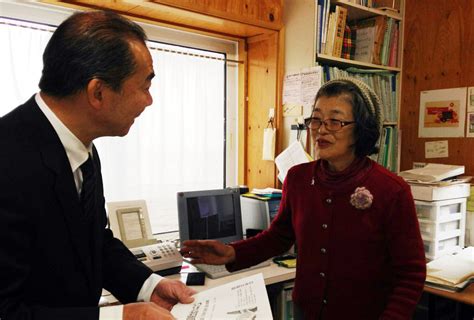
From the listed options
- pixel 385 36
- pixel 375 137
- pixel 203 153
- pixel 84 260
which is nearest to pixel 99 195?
pixel 84 260


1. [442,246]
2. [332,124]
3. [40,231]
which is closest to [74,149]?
[40,231]

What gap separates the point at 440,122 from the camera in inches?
107

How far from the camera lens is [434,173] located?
2365mm

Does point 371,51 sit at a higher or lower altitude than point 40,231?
higher

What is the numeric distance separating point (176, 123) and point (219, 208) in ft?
2.12

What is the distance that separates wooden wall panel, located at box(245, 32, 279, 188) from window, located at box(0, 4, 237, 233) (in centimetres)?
13

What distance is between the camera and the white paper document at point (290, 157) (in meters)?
2.38

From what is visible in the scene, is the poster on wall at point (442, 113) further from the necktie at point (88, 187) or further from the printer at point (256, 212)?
the necktie at point (88, 187)

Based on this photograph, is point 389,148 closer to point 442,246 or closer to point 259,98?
point 442,246

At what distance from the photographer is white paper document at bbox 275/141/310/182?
238cm

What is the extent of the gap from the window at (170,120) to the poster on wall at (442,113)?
136 centimetres

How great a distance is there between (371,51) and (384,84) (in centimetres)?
27

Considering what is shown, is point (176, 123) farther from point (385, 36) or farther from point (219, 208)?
point (385, 36)

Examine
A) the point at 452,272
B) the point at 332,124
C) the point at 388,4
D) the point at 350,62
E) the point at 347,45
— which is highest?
the point at 388,4
